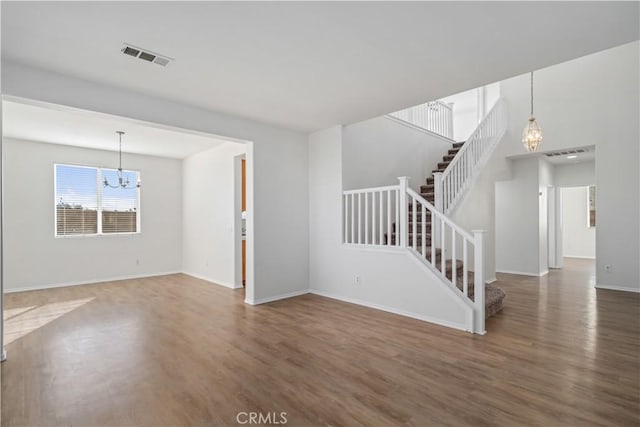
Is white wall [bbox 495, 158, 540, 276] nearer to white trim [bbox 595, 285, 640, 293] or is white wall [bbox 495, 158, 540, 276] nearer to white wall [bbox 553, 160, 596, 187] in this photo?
white trim [bbox 595, 285, 640, 293]

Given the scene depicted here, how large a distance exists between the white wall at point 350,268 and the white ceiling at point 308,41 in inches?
67.9

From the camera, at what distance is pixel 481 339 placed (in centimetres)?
321

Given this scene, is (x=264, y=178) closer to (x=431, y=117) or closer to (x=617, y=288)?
(x=431, y=117)

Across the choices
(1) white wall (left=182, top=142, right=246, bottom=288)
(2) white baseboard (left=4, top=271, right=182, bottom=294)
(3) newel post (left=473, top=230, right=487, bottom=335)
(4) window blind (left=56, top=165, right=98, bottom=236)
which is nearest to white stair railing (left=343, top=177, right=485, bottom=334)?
(3) newel post (left=473, top=230, right=487, bottom=335)

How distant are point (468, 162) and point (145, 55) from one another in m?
5.07

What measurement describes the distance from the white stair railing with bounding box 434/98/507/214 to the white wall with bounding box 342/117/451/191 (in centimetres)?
89

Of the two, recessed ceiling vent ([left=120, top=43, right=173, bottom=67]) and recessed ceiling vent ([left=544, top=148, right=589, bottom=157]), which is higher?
recessed ceiling vent ([left=120, top=43, right=173, bottom=67])

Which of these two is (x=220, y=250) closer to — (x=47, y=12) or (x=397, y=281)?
(x=397, y=281)

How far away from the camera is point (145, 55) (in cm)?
274

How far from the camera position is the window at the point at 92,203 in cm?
605

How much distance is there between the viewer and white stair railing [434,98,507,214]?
201 inches

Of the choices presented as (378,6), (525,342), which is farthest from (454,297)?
(378,6)

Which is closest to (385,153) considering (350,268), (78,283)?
→ (350,268)

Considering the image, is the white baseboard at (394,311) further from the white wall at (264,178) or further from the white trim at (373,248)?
the white trim at (373,248)
